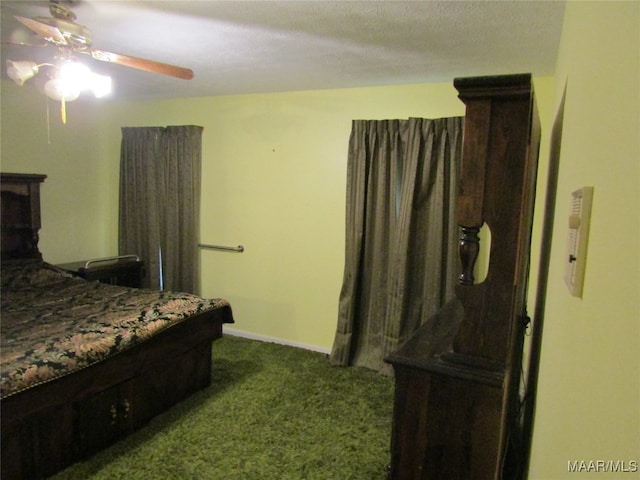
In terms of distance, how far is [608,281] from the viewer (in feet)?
1.50

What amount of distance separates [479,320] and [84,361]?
1.83 m

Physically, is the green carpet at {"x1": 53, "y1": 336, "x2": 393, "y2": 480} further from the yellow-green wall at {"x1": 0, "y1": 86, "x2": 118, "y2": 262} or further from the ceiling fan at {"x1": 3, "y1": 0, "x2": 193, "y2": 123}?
the yellow-green wall at {"x1": 0, "y1": 86, "x2": 118, "y2": 262}

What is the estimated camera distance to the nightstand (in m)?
3.65

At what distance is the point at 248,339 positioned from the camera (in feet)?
12.9

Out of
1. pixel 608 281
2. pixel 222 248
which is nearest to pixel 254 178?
pixel 222 248

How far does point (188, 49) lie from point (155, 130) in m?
1.82

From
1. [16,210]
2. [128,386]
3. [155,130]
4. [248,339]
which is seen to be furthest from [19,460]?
[155,130]

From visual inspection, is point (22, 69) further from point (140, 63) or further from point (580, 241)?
point (580, 241)

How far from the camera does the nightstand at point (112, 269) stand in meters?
3.65

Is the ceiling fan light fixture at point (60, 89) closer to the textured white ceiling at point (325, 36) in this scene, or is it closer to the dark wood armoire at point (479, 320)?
the textured white ceiling at point (325, 36)

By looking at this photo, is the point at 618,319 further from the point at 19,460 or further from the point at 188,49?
the point at 188,49

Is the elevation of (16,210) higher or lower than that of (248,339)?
higher

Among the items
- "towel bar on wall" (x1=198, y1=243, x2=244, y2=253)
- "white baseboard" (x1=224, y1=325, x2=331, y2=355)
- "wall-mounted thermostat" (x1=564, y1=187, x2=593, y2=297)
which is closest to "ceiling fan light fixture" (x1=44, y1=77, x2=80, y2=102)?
"towel bar on wall" (x1=198, y1=243, x2=244, y2=253)

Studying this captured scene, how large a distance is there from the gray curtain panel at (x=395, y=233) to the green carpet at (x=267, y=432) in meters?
0.36
